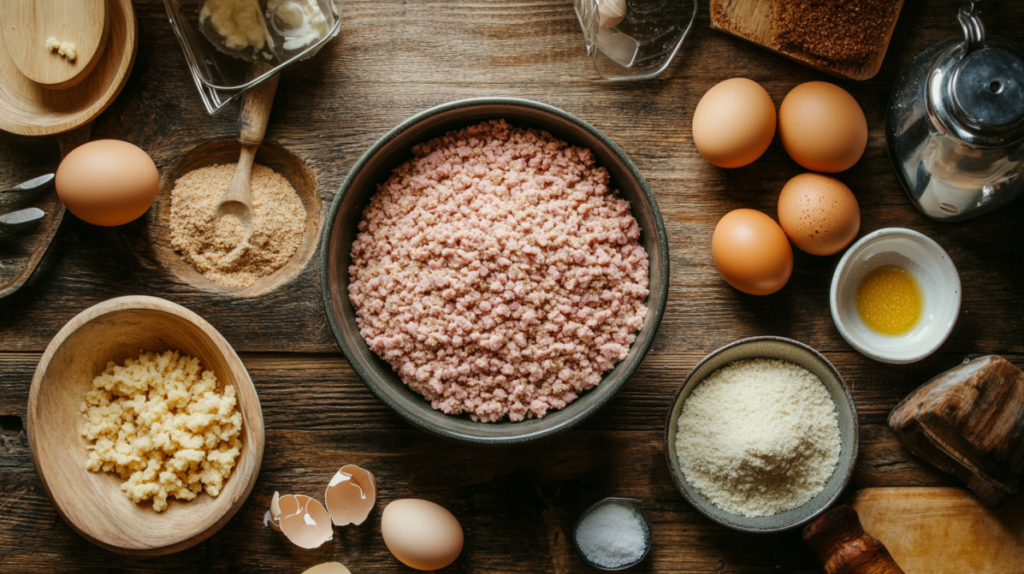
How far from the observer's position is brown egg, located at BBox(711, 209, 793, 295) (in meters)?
1.30

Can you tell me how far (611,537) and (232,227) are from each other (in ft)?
3.80

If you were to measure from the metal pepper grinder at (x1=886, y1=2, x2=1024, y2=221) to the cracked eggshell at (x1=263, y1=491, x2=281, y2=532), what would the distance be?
1.68m

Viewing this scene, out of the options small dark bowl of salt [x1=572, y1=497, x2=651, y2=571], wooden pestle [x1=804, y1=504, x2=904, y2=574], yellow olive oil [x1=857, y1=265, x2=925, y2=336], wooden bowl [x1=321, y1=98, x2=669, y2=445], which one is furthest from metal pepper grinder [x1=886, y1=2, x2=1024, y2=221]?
small dark bowl of salt [x1=572, y1=497, x2=651, y2=571]

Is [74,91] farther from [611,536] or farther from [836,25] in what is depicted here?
[836,25]

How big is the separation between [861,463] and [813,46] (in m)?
1.02

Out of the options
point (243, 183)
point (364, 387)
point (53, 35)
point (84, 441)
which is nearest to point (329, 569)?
point (364, 387)

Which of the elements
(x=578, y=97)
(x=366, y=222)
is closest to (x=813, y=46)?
(x=578, y=97)

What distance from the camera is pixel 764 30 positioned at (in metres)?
1.42

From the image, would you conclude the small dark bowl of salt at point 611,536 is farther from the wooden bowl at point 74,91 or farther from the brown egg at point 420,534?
the wooden bowl at point 74,91

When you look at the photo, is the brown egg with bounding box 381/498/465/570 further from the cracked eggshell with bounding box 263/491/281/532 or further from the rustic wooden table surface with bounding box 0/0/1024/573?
the cracked eggshell with bounding box 263/491/281/532

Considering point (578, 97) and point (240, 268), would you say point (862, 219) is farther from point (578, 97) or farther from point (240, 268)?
point (240, 268)

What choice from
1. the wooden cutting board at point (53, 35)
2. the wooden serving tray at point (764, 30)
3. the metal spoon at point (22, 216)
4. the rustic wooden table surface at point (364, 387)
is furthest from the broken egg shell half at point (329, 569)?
the wooden serving tray at point (764, 30)

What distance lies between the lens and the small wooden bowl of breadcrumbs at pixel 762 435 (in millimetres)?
1320

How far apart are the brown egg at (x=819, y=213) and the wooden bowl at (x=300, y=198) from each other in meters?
1.12
